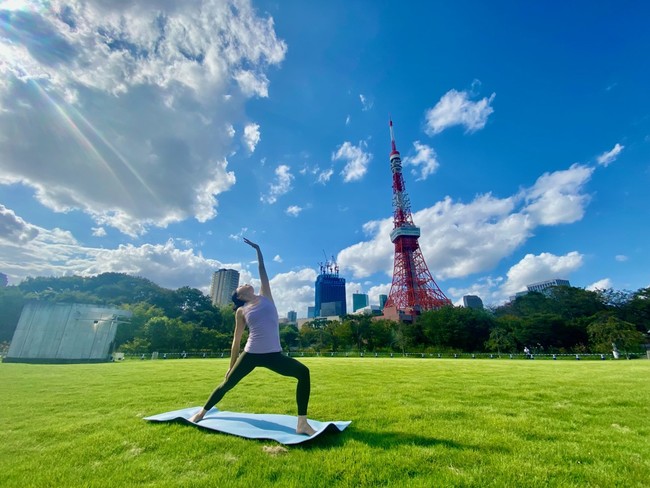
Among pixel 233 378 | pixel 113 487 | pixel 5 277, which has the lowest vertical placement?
pixel 113 487

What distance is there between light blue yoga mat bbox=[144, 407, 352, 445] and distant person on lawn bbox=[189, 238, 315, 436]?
0.70 feet

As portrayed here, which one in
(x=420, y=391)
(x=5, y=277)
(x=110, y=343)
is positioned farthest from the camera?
(x=5, y=277)

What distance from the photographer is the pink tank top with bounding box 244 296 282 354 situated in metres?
4.55

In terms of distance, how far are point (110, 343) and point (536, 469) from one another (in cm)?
3603

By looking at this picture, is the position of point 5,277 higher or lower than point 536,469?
higher

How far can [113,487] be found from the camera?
9.21 feet

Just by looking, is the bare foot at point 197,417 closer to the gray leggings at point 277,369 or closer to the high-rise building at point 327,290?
the gray leggings at point 277,369

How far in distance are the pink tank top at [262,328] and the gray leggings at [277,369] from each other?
0.34 feet

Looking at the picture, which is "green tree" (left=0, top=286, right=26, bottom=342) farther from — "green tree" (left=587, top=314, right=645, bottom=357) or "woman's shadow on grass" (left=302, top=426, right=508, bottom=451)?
"green tree" (left=587, top=314, right=645, bottom=357)

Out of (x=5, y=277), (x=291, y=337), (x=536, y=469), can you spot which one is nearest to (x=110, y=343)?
(x=536, y=469)

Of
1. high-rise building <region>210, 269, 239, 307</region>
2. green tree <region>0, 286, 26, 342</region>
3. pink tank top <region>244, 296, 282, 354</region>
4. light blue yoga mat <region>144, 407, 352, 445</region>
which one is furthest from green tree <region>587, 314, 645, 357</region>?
high-rise building <region>210, 269, 239, 307</region>

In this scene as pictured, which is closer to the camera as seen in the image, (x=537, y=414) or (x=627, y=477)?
(x=627, y=477)

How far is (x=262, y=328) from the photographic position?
15.2 feet

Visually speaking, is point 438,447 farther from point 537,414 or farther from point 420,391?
point 420,391
